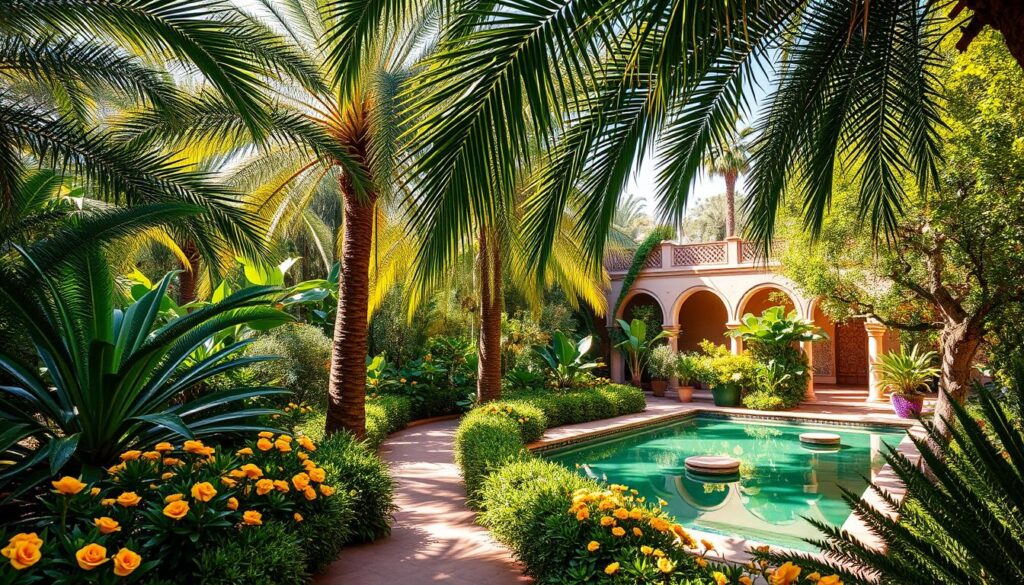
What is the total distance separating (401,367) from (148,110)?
9250 mm

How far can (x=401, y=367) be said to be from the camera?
14.3 metres

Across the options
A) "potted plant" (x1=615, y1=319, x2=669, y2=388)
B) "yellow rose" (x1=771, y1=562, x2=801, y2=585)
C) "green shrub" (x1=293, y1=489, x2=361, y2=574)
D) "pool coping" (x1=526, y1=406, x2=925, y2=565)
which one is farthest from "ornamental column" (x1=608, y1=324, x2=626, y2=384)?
"yellow rose" (x1=771, y1=562, x2=801, y2=585)

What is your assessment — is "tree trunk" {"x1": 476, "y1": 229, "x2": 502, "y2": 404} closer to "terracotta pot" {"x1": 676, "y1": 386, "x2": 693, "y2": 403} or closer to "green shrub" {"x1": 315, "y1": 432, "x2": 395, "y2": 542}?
"green shrub" {"x1": 315, "y1": 432, "x2": 395, "y2": 542}

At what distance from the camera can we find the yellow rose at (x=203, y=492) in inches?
112

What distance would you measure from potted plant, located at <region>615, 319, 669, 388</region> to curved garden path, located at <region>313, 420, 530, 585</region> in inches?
459

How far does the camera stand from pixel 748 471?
9.39m

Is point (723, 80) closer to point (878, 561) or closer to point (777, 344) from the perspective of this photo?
point (878, 561)

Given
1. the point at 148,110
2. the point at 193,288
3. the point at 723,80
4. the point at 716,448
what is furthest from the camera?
the point at 193,288

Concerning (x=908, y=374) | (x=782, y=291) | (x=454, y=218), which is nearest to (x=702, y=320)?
(x=782, y=291)

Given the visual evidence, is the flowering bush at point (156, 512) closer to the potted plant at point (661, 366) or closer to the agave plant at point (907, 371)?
the agave plant at point (907, 371)

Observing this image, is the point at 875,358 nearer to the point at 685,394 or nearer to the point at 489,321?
the point at 685,394

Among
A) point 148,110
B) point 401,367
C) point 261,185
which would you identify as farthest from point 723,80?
point 401,367

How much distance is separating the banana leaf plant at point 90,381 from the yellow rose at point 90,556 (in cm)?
108

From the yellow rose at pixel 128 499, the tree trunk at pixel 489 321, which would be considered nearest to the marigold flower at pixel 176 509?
the yellow rose at pixel 128 499
